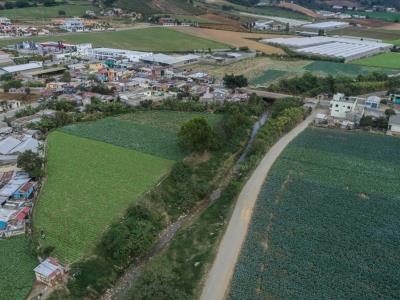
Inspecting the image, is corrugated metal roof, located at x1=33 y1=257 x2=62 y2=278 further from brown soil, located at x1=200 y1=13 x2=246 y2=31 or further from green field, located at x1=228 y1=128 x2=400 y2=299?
brown soil, located at x1=200 y1=13 x2=246 y2=31

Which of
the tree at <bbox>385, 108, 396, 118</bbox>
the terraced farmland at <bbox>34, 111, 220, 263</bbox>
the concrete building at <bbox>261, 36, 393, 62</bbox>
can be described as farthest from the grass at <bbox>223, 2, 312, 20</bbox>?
the terraced farmland at <bbox>34, 111, 220, 263</bbox>

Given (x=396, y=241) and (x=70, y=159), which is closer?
(x=396, y=241)

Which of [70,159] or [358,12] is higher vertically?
[358,12]

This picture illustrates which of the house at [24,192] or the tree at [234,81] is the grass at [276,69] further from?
the house at [24,192]

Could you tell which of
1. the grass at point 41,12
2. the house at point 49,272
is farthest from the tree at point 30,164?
the grass at point 41,12

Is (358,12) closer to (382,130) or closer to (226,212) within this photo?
(382,130)

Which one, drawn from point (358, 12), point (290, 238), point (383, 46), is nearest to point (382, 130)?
point (290, 238)
